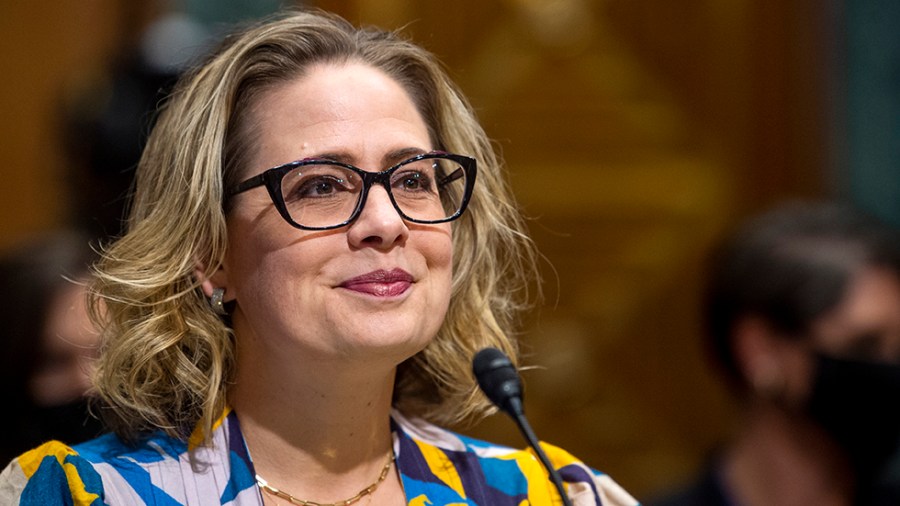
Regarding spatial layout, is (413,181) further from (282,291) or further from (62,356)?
(62,356)

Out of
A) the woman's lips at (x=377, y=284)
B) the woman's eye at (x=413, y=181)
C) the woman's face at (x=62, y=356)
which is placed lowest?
the woman's face at (x=62, y=356)

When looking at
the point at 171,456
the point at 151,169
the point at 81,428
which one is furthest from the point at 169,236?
the point at 81,428

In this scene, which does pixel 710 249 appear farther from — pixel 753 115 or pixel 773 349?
pixel 773 349

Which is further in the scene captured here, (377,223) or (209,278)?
(209,278)

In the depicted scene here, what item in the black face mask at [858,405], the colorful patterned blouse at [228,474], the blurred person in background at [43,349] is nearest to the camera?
the colorful patterned blouse at [228,474]

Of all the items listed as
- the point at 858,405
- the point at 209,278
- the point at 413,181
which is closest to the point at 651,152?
the point at 858,405

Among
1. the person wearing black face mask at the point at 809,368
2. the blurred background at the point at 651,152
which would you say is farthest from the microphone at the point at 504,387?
the blurred background at the point at 651,152

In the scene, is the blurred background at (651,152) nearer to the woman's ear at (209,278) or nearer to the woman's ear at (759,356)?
the woman's ear at (759,356)

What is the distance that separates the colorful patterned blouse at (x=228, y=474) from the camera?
6.50 feet

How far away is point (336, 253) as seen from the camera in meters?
2.04

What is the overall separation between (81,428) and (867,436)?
1.92 meters

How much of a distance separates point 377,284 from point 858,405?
1.86 meters

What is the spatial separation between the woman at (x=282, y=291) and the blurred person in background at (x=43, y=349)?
586 mm

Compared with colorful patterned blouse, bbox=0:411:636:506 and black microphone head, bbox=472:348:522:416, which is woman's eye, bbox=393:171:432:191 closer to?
black microphone head, bbox=472:348:522:416
